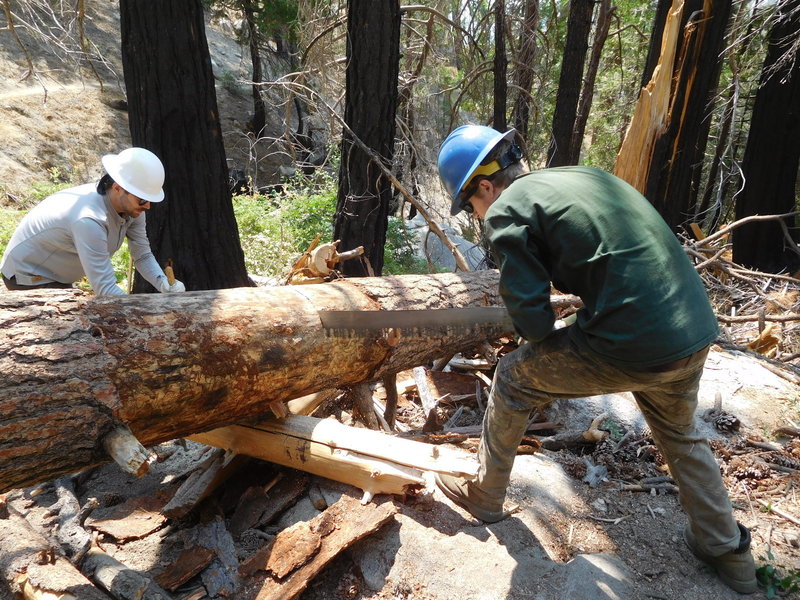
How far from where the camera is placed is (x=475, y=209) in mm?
2701

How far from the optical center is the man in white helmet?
3.32m

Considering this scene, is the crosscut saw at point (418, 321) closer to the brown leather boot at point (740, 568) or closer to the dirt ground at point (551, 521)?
the dirt ground at point (551, 521)

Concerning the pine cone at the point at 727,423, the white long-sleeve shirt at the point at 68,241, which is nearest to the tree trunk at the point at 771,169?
the pine cone at the point at 727,423

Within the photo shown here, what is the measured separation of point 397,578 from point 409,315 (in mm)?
1616

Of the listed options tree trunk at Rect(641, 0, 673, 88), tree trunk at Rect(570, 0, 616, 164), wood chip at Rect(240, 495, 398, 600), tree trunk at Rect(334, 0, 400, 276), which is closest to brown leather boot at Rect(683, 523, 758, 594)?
wood chip at Rect(240, 495, 398, 600)

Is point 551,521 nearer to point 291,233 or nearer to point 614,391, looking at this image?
point 614,391

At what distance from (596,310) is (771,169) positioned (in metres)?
7.47

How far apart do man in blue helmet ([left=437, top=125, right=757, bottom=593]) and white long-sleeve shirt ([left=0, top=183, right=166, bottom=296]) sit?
225cm

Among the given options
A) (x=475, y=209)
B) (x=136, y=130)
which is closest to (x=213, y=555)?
(x=475, y=209)

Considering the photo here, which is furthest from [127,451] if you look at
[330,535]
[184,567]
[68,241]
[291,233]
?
[291,233]

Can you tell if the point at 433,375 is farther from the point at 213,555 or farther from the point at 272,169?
the point at 272,169

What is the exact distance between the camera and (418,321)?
3.63 metres

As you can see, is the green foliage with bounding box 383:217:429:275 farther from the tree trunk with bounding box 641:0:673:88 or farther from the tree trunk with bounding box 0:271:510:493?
the tree trunk with bounding box 0:271:510:493

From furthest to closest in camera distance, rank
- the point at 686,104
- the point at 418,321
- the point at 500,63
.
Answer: the point at 500,63 → the point at 686,104 → the point at 418,321
